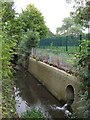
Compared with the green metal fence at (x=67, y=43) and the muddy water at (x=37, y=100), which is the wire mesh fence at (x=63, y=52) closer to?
the green metal fence at (x=67, y=43)

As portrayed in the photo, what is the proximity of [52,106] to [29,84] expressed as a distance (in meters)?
5.70

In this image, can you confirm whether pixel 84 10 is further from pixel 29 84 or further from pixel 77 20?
pixel 29 84

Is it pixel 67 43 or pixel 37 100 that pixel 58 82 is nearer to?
pixel 37 100

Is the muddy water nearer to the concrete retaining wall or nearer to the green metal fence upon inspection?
the concrete retaining wall

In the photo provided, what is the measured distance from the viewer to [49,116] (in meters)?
8.99

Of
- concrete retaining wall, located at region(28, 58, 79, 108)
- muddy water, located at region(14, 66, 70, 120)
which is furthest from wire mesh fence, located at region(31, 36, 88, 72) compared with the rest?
muddy water, located at region(14, 66, 70, 120)

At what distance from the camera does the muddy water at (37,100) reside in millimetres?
9353

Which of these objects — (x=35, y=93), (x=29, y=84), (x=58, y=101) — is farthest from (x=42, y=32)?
(x=58, y=101)

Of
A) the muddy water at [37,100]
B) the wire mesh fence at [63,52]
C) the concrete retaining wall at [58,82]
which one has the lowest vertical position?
the muddy water at [37,100]

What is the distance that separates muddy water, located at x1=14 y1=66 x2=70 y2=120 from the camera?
935cm

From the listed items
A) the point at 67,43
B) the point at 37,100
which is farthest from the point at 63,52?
the point at 37,100

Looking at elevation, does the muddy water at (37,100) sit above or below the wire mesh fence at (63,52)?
below

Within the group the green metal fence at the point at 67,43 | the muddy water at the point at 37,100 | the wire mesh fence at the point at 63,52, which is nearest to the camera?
the muddy water at the point at 37,100

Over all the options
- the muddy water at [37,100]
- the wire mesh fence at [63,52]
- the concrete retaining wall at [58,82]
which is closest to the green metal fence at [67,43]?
the wire mesh fence at [63,52]
